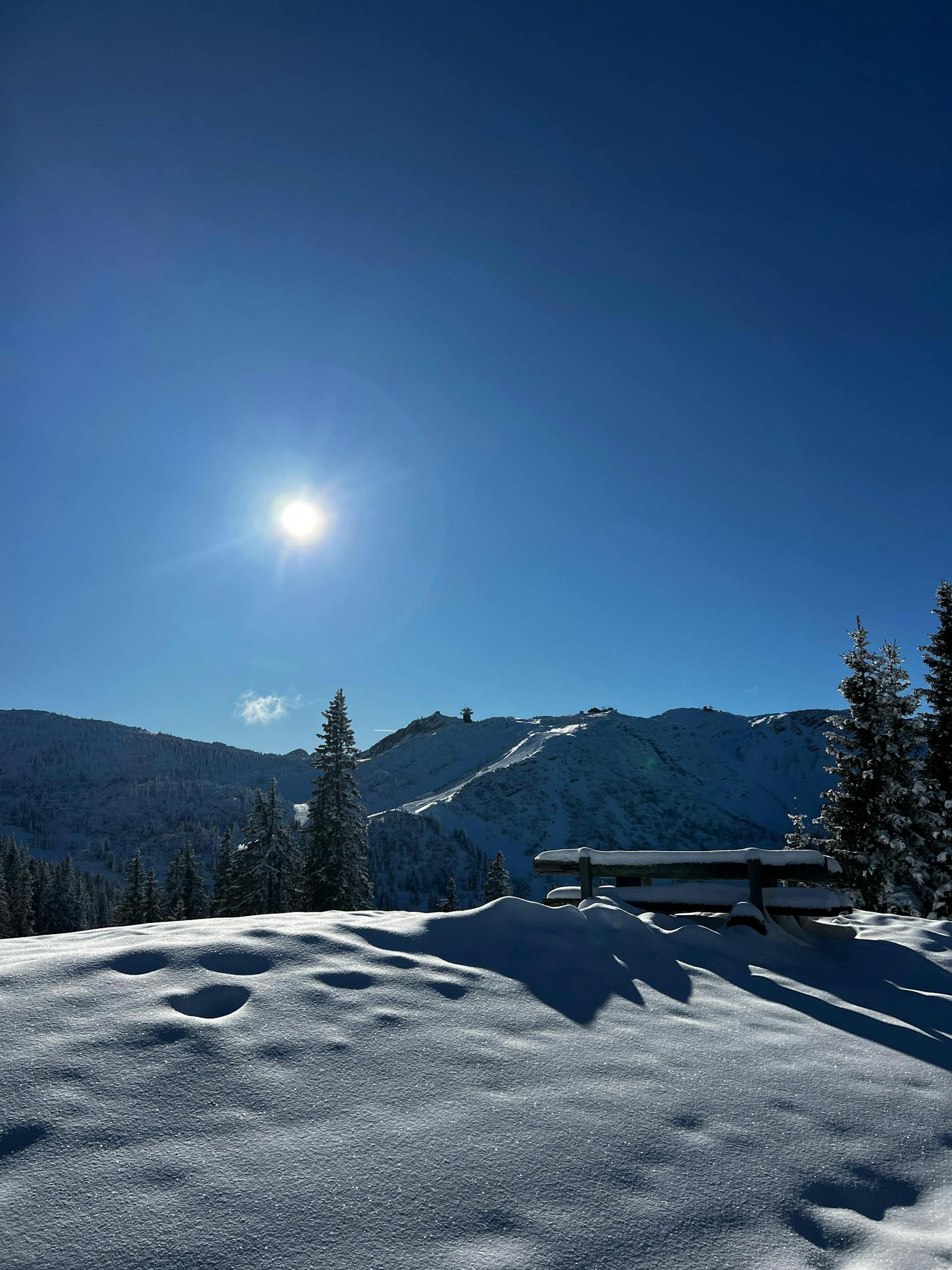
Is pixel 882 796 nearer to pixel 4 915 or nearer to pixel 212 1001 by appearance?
pixel 212 1001

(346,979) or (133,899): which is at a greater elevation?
(346,979)

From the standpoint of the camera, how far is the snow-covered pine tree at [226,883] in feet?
114

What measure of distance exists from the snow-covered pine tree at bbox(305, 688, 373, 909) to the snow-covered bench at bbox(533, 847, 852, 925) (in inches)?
814

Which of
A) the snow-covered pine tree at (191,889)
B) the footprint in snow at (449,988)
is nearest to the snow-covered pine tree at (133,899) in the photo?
the snow-covered pine tree at (191,889)

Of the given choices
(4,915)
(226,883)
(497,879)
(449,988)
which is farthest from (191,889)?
(449,988)

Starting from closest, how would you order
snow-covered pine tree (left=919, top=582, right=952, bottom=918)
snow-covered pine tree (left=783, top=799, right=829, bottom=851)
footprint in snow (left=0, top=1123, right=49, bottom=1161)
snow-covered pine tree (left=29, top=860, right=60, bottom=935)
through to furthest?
footprint in snow (left=0, top=1123, right=49, bottom=1161) → snow-covered pine tree (left=919, top=582, right=952, bottom=918) → snow-covered pine tree (left=783, top=799, right=829, bottom=851) → snow-covered pine tree (left=29, top=860, right=60, bottom=935)

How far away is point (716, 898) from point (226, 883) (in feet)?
127

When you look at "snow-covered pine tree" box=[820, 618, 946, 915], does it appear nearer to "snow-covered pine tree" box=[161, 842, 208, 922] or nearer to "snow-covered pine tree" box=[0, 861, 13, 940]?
"snow-covered pine tree" box=[161, 842, 208, 922]

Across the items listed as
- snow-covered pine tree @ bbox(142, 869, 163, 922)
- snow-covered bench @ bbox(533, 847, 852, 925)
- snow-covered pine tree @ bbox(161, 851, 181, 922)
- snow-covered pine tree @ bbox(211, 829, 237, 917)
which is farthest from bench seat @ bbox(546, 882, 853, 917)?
snow-covered pine tree @ bbox(161, 851, 181, 922)

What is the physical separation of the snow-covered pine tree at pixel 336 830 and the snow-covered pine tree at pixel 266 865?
13.6 ft

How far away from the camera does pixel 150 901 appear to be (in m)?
42.6

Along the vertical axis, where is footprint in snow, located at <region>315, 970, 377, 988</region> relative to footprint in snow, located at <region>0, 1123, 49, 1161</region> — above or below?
below

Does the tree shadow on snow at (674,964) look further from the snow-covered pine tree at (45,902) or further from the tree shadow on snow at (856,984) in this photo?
the snow-covered pine tree at (45,902)

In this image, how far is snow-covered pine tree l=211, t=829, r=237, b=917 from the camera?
3469 cm
